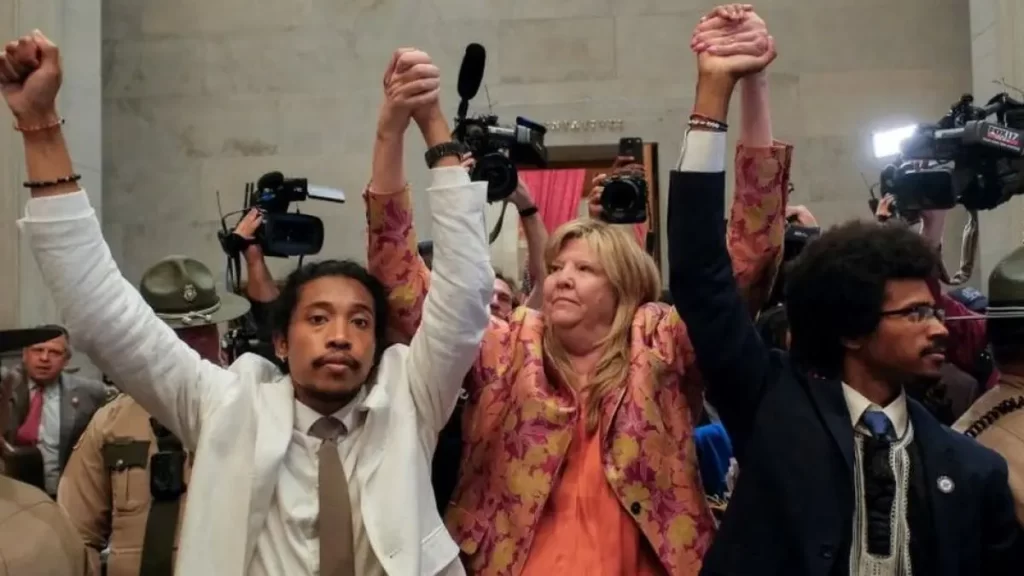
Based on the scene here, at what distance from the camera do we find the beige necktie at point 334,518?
71.0 inches

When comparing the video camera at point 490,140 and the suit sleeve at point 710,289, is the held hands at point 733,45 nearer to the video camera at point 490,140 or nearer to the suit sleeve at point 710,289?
the suit sleeve at point 710,289

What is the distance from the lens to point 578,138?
6.33 m

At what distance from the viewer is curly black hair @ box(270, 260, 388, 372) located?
2.04 meters

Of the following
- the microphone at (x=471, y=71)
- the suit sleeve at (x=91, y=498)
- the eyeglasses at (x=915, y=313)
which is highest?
the microphone at (x=471, y=71)

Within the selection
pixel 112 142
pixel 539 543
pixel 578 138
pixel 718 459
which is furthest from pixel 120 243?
pixel 539 543

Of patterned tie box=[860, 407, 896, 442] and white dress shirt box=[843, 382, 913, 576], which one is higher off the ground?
patterned tie box=[860, 407, 896, 442]

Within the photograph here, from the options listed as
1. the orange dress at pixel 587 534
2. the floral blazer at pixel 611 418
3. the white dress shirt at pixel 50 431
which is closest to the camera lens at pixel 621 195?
the floral blazer at pixel 611 418

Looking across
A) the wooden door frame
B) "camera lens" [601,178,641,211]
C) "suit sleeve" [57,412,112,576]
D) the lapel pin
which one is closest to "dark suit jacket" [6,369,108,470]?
"suit sleeve" [57,412,112,576]

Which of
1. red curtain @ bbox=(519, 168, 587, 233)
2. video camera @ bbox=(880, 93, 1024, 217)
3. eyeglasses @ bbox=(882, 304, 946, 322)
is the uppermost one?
red curtain @ bbox=(519, 168, 587, 233)

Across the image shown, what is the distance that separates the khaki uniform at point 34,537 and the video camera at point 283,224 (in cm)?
122

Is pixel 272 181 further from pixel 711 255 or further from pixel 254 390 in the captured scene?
pixel 711 255

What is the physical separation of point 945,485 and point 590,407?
59cm

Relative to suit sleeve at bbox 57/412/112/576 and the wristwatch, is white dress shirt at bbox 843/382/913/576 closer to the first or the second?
the wristwatch

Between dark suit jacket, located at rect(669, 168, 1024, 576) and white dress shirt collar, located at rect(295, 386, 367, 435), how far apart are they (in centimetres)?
57
